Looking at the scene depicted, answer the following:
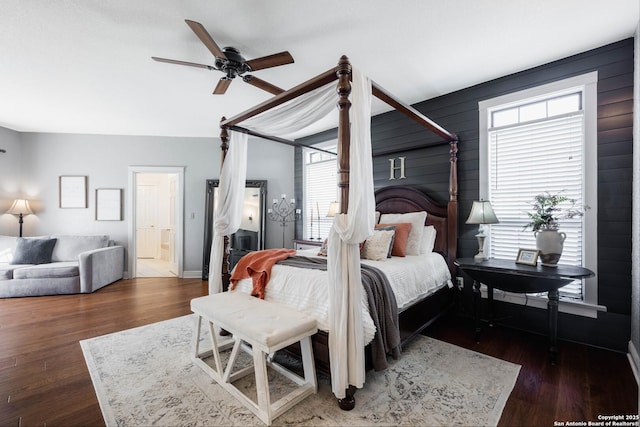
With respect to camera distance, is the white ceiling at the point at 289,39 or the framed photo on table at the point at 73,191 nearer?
the white ceiling at the point at 289,39

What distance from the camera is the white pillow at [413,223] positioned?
3.34 meters

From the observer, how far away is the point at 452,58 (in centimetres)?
286

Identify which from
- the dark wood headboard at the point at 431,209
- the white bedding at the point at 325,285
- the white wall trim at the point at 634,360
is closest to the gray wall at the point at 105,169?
the dark wood headboard at the point at 431,209

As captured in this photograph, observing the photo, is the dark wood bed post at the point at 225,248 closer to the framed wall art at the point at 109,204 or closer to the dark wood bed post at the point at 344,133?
the dark wood bed post at the point at 344,133

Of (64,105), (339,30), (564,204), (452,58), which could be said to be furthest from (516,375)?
(64,105)

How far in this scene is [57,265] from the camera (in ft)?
14.8

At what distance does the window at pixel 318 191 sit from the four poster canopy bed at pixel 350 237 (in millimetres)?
1740

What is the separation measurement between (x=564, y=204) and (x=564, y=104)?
1008 mm

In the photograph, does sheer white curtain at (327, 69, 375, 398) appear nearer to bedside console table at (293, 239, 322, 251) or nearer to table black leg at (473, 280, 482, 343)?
table black leg at (473, 280, 482, 343)

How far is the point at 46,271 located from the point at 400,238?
16.8 feet

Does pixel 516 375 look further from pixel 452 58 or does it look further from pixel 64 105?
pixel 64 105

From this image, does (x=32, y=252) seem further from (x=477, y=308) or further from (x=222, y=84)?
(x=477, y=308)

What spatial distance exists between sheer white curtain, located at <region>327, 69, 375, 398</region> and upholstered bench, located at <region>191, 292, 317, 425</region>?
0.24 metres

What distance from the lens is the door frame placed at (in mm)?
5580
